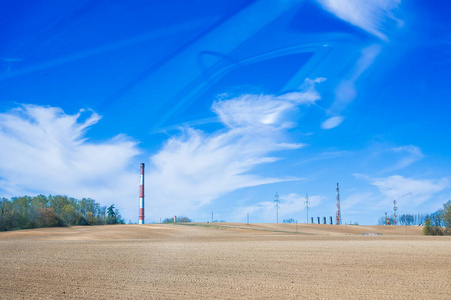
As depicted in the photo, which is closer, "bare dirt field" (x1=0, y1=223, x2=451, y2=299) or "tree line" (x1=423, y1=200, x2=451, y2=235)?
"bare dirt field" (x1=0, y1=223, x2=451, y2=299)

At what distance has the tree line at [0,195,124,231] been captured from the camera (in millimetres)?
61844

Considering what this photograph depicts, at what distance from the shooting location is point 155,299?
37.4 feet

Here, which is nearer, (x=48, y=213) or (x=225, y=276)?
(x=225, y=276)

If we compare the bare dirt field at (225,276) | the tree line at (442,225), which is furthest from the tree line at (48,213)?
the tree line at (442,225)

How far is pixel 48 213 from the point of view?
62.4 metres

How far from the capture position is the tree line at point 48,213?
203 ft

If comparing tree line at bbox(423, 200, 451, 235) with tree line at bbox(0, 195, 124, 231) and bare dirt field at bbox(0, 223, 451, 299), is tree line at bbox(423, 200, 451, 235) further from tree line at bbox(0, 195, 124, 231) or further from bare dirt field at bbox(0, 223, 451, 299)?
tree line at bbox(0, 195, 124, 231)

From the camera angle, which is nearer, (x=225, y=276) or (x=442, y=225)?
(x=225, y=276)

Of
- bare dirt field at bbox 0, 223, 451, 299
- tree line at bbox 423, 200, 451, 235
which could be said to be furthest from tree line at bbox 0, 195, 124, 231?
tree line at bbox 423, 200, 451, 235

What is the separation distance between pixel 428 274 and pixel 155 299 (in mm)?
10830

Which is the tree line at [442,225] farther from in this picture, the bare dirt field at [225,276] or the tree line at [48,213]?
the tree line at [48,213]

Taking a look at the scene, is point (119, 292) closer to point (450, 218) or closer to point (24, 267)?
point (24, 267)

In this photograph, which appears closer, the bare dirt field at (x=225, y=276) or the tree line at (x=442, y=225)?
the bare dirt field at (x=225, y=276)

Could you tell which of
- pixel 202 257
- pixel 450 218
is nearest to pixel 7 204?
pixel 202 257
